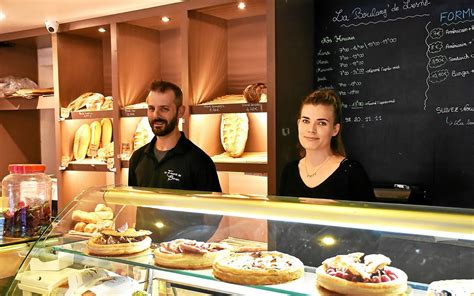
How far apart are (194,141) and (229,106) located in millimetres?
388

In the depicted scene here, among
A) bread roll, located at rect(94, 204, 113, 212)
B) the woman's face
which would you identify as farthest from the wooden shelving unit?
bread roll, located at rect(94, 204, 113, 212)

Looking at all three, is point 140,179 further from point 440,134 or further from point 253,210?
point 440,134

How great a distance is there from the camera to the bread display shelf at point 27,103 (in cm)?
424

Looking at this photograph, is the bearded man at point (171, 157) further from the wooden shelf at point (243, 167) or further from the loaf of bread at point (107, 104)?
the loaf of bread at point (107, 104)

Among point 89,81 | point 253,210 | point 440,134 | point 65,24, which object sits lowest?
point 253,210

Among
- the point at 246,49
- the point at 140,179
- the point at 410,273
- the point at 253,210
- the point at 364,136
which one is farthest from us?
the point at 246,49

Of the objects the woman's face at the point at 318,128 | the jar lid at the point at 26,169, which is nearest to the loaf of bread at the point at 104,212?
the jar lid at the point at 26,169

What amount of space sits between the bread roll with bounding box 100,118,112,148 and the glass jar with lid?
208cm

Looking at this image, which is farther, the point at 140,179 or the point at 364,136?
the point at 364,136

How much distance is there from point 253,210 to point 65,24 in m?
A: 3.20

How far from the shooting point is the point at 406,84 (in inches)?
127

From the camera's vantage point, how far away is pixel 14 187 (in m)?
2.05

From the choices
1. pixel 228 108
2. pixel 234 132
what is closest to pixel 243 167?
pixel 234 132

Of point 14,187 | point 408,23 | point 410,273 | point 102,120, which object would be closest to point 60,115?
point 102,120
